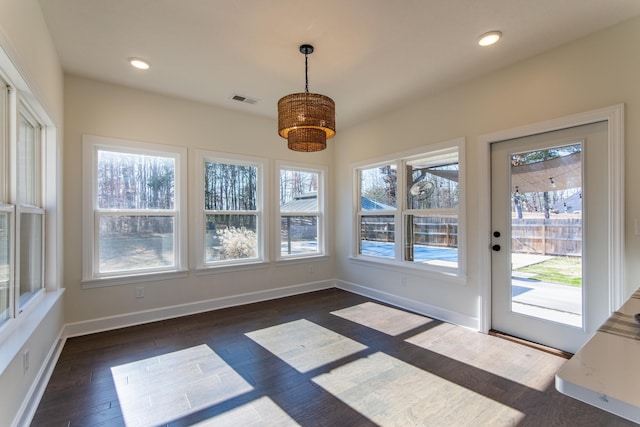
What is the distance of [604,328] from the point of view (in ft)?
3.56

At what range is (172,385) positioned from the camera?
235 cm

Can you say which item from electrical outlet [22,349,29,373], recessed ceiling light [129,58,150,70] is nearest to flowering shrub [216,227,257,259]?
recessed ceiling light [129,58,150,70]

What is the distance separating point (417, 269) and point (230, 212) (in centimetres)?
264

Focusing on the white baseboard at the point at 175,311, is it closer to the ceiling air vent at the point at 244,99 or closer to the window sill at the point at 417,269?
the window sill at the point at 417,269

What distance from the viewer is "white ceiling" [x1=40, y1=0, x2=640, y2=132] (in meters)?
2.27

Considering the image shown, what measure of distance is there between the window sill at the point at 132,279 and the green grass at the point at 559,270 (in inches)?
155

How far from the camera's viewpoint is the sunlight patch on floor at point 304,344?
2.73 meters

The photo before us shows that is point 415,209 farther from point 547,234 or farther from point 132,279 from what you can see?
point 132,279

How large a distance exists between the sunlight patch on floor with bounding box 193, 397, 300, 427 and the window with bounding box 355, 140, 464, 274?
2.50 meters

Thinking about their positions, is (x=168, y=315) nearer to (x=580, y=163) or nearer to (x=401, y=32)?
(x=401, y=32)

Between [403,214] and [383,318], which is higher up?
[403,214]

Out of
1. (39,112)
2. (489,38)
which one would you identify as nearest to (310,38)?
(489,38)

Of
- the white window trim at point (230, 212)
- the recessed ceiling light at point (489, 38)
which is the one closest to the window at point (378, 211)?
the white window trim at point (230, 212)

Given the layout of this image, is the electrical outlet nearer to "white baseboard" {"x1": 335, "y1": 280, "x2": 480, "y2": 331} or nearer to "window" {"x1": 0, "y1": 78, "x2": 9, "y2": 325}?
"window" {"x1": 0, "y1": 78, "x2": 9, "y2": 325}
